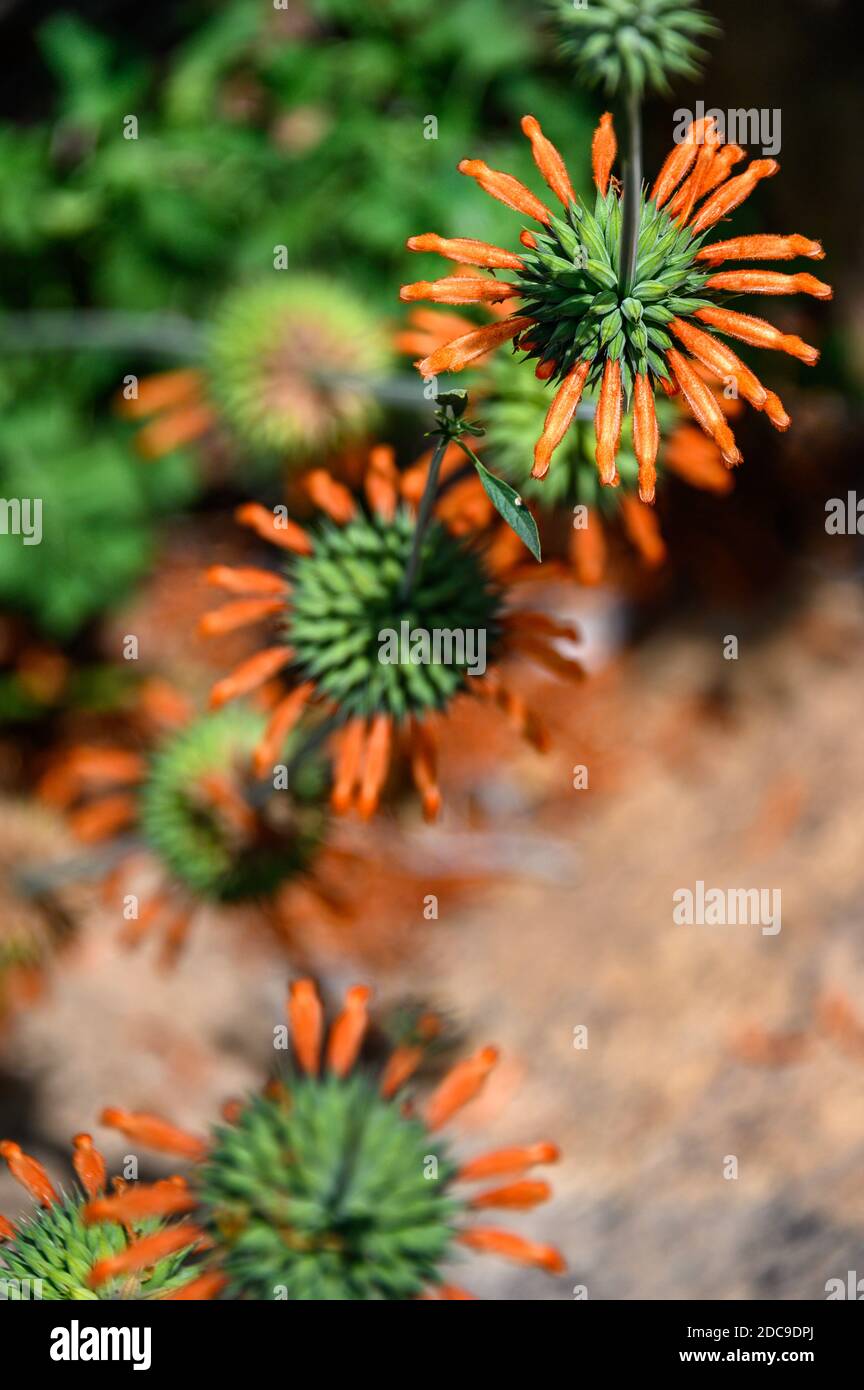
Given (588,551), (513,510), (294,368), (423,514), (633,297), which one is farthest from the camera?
(294,368)

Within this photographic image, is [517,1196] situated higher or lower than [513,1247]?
higher

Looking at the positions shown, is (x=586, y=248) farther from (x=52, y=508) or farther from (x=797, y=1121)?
(x=52, y=508)

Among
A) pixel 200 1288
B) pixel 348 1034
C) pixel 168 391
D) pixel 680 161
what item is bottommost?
pixel 200 1288

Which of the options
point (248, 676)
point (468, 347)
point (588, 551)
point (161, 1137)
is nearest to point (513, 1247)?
point (161, 1137)

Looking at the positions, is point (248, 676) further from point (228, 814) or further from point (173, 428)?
point (173, 428)

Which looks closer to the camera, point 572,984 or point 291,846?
point 291,846

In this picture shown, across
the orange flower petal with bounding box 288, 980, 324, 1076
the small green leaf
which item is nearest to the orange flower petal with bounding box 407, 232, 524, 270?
the small green leaf

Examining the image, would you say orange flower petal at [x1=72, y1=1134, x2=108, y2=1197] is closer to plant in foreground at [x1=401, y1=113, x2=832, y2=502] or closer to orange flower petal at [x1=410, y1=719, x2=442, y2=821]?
orange flower petal at [x1=410, y1=719, x2=442, y2=821]
